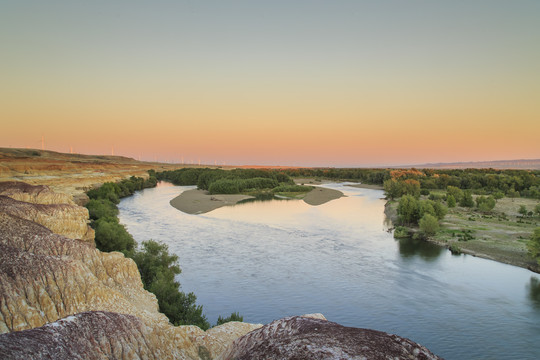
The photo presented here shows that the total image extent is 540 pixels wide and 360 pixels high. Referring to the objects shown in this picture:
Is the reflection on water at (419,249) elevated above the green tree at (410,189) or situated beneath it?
situated beneath

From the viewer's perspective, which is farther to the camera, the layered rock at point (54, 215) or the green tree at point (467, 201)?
the green tree at point (467, 201)

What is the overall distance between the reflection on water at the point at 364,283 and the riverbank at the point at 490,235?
6.49ft

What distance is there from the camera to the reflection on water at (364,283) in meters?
18.3

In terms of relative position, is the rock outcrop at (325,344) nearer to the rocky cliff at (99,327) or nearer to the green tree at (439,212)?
the rocky cliff at (99,327)

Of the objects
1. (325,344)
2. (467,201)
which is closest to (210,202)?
(467,201)

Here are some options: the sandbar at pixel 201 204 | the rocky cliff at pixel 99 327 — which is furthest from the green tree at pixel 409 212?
the rocky cliff at pixel 99 327

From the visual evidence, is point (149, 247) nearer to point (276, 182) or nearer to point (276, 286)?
point (276, 286)

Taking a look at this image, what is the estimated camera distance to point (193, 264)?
2698 cm

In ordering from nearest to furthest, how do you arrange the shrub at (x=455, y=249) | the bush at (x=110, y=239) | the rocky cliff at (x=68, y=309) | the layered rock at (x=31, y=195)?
the rocky cliff at (x=68, y=309) < the layered rock at (x=31, y=195) < the bush at (x=110, y=239) < the shrub at (x=455, y=249)

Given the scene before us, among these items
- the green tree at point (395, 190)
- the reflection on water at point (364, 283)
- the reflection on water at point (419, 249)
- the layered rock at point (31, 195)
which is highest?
the layered rock at point (31, 195)

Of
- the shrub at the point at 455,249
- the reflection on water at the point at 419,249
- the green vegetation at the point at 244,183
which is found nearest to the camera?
the reflection on water at the point at 419,249

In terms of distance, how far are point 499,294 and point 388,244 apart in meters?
12.5

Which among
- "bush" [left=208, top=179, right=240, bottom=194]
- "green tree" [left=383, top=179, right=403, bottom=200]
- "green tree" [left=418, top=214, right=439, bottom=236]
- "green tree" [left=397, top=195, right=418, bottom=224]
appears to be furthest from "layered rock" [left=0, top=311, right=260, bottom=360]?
"bush" [left=208, top=179, right=240, bottom=194]

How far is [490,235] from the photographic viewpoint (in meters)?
37.6
